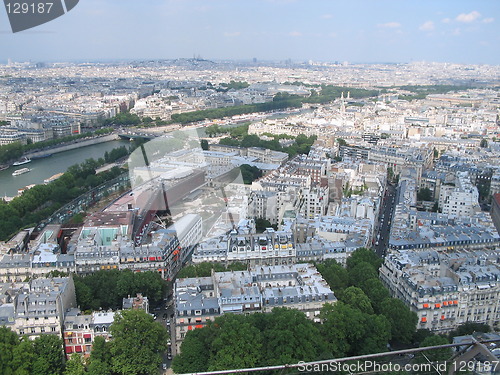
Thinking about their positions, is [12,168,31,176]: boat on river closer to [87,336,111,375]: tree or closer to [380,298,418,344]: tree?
[87,336,111,375]: tree

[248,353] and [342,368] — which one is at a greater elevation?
[342,368]

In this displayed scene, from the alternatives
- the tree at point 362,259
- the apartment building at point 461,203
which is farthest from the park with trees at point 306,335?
the apartment building at point 461,203

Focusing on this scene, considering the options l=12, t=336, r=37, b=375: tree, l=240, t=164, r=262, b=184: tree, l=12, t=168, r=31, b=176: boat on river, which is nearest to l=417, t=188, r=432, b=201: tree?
l=240, t=164, r=262, b=184: tree

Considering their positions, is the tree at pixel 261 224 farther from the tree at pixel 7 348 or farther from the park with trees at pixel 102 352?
the tree at pixel 7 348

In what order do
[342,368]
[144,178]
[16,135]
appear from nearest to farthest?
[342,368], [144,178], [16,135]

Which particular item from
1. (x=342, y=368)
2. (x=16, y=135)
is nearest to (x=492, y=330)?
(x=342, y=368)

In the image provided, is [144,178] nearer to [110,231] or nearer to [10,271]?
[110,231]

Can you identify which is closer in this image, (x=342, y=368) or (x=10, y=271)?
(x=342, y=368)

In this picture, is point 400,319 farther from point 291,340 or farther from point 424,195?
point 424,195
